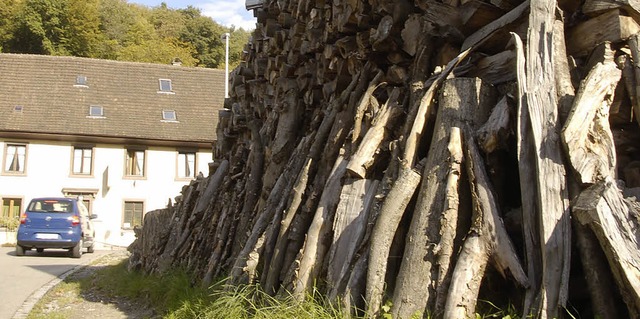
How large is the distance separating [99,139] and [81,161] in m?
1.21

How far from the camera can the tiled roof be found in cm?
3184

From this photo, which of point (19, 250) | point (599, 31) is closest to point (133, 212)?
point (19, 250)

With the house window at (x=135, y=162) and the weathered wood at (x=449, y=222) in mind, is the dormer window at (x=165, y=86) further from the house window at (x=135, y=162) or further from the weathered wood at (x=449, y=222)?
the weathered wood at (x=449, y=222)

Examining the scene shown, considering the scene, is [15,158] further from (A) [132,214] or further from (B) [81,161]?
(A) [132,214]

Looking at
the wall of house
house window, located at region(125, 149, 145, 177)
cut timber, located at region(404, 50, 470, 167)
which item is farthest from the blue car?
cut timber, located at region(404, 50, 470, 167)

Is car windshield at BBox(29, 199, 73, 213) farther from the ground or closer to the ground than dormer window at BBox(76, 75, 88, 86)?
closer to the ground

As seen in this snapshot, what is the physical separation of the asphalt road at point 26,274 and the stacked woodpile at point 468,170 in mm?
4907

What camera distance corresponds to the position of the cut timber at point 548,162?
3.75 m

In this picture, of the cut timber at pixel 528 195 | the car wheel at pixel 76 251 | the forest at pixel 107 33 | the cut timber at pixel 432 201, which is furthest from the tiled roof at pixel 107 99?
the cut timber at pixel 528 195

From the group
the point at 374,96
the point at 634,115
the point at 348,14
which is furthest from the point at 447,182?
the point at 348,14

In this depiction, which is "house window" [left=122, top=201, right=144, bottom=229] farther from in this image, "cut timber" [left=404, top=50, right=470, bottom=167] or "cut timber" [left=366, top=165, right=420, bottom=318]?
"cut timber" [left=366, top=165, right=420, bottom=318]

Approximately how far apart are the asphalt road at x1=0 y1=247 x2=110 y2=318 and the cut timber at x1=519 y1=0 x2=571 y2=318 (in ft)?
22.6

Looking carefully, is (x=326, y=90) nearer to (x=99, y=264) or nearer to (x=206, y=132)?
(x=99, y=264)

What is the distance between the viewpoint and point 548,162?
4027 mm
